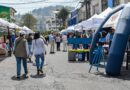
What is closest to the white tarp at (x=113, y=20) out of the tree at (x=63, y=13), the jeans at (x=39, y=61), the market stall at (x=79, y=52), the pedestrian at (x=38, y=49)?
the market stall at (x=79, y=52)

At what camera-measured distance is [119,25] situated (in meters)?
16.1

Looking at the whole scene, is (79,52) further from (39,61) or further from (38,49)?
(38,49)

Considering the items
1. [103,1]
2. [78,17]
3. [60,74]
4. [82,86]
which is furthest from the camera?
[78,17]

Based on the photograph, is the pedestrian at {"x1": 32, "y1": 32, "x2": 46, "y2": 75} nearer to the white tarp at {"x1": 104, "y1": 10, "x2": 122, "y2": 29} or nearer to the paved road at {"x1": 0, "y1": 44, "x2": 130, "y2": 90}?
the paved road at {"x1": 0, "y1": 44, "x2": 130, "y2": 90}

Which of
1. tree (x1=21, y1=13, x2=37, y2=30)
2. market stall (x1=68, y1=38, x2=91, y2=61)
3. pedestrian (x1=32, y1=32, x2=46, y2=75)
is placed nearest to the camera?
pedestrian (x1=32, y1=32, x2=46, y2=75)

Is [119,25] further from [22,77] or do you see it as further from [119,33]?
[22,77]

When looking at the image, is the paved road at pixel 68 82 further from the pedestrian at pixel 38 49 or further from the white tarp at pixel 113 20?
the white tarp at pixel 113 20

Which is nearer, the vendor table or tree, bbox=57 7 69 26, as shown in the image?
the vendor table

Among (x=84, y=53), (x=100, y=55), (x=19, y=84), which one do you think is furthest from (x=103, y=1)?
(x=19, y=84)

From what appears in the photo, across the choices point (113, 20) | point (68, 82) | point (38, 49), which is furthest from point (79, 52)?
point (68, 82)

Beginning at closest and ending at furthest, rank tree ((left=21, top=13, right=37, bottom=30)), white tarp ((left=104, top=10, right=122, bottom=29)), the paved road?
the paved road, white tarp ((left=104, top=10, right=122, bottom=29)), tree ((left=21, top=13, right=37, bottom=30))

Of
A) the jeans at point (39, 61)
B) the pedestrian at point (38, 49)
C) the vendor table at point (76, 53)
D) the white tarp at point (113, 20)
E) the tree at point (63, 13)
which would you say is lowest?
the vendor table at point (76, 53)

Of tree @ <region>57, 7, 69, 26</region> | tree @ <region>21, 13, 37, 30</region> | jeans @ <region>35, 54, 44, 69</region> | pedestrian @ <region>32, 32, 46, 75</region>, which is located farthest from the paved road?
tree @ <region>21, 13, 37, 30</region>

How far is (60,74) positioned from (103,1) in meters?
41.9
